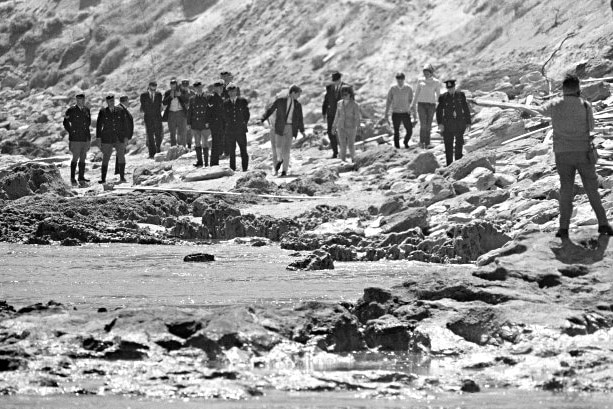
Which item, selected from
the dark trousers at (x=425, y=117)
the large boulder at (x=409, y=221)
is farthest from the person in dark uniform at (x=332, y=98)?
the large boulder at (x=409, y=221)

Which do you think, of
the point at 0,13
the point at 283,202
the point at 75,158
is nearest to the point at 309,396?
the point at 283,202

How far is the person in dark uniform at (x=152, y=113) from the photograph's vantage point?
32.8 metres

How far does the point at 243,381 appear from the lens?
10672 mm

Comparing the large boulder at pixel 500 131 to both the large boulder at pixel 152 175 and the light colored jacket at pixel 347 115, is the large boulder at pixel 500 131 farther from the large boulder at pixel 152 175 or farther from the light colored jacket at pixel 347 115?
the large boulder at pixel 152 175

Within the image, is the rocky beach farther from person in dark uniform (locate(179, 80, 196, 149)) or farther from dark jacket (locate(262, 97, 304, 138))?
dark jacket (locate(262, 97, 304, 138))

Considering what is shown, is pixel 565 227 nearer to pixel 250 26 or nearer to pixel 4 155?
pixel 4 155

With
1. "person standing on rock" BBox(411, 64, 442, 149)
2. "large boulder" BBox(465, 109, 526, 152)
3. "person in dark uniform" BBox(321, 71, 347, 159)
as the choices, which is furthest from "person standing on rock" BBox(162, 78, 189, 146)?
"large boulder" BBox(465, 109, 526, 152)

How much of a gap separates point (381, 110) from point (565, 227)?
2160cm

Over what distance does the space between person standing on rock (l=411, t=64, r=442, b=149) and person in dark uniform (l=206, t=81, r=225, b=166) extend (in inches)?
141

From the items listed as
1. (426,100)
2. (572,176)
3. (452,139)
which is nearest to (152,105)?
(426,100)

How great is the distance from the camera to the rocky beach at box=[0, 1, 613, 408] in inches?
428

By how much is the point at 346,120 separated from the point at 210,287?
12226mm

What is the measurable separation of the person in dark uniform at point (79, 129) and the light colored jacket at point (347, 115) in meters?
4.51

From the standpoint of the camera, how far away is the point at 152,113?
3288 cm
